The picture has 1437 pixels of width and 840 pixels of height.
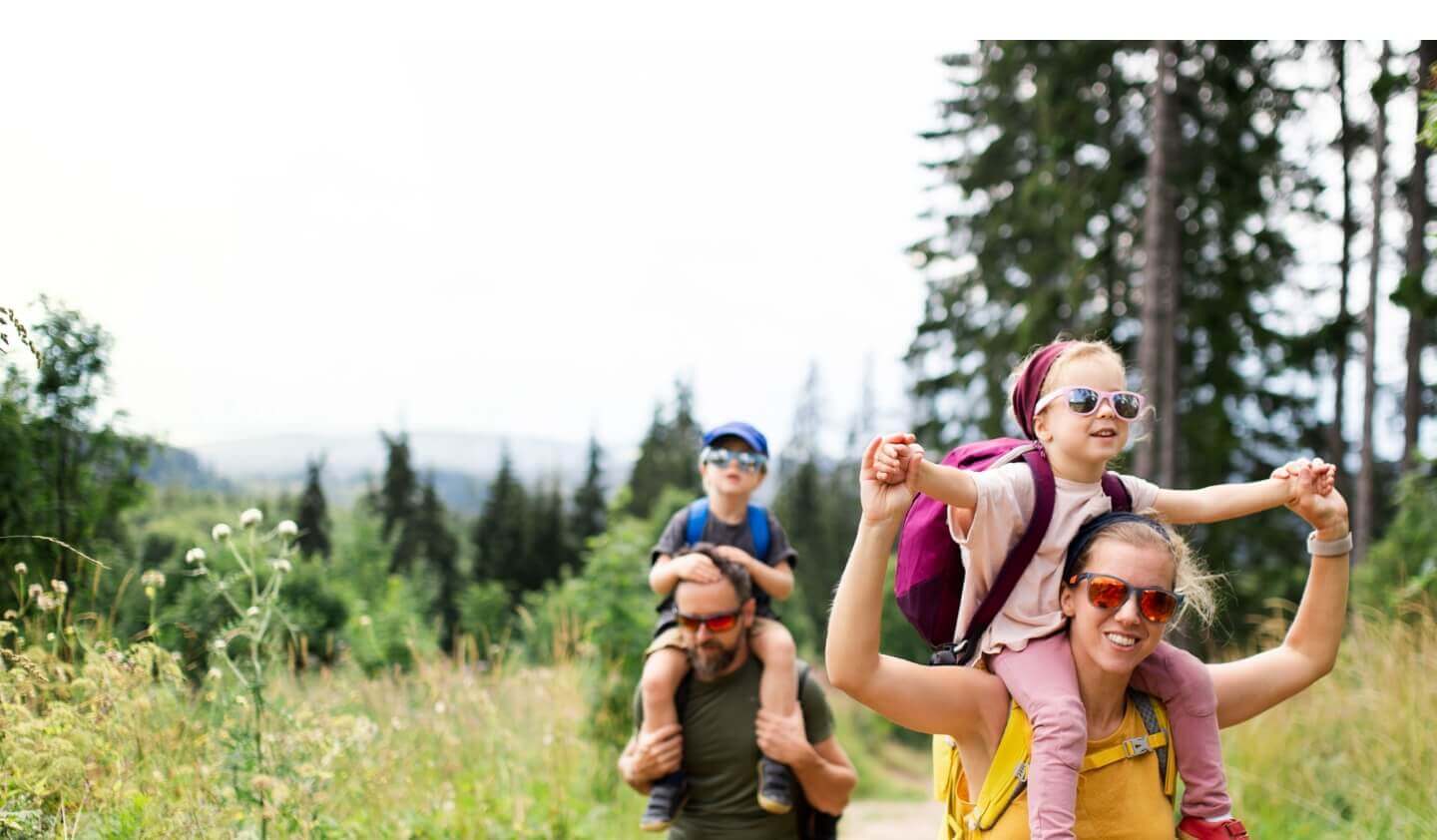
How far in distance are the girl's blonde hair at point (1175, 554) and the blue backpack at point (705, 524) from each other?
2.20 meters

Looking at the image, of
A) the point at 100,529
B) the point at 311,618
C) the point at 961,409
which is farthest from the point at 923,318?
the point at 100,529

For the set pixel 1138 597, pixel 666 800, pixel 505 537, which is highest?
pixel 1138 597

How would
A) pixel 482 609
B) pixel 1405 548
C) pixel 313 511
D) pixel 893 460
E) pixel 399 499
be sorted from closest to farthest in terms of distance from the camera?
pixel 893 460, pixel 1405 548, pixel 313 511, pixel 482 609, pixel 399 499

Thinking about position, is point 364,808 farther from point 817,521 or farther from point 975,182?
point 817,521

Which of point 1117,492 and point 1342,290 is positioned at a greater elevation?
point 1342,290

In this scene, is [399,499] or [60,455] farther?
[399,499]

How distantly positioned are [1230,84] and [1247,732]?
468 inches

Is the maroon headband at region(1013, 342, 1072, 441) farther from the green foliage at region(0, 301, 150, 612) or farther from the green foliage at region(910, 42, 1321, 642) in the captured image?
the green foliage at region(910, 42, 1321, 642)

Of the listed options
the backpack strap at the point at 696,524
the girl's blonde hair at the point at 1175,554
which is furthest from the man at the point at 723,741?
the girl's blonde hair at the point at 1175,554

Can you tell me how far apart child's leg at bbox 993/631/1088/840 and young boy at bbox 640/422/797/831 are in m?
1.84

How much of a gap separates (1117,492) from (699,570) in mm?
1852

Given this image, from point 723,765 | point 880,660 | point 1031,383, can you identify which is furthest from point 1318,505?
point 723,765

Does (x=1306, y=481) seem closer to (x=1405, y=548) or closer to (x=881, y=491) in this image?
(x=881, y=491)

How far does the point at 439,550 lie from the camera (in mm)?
15289
